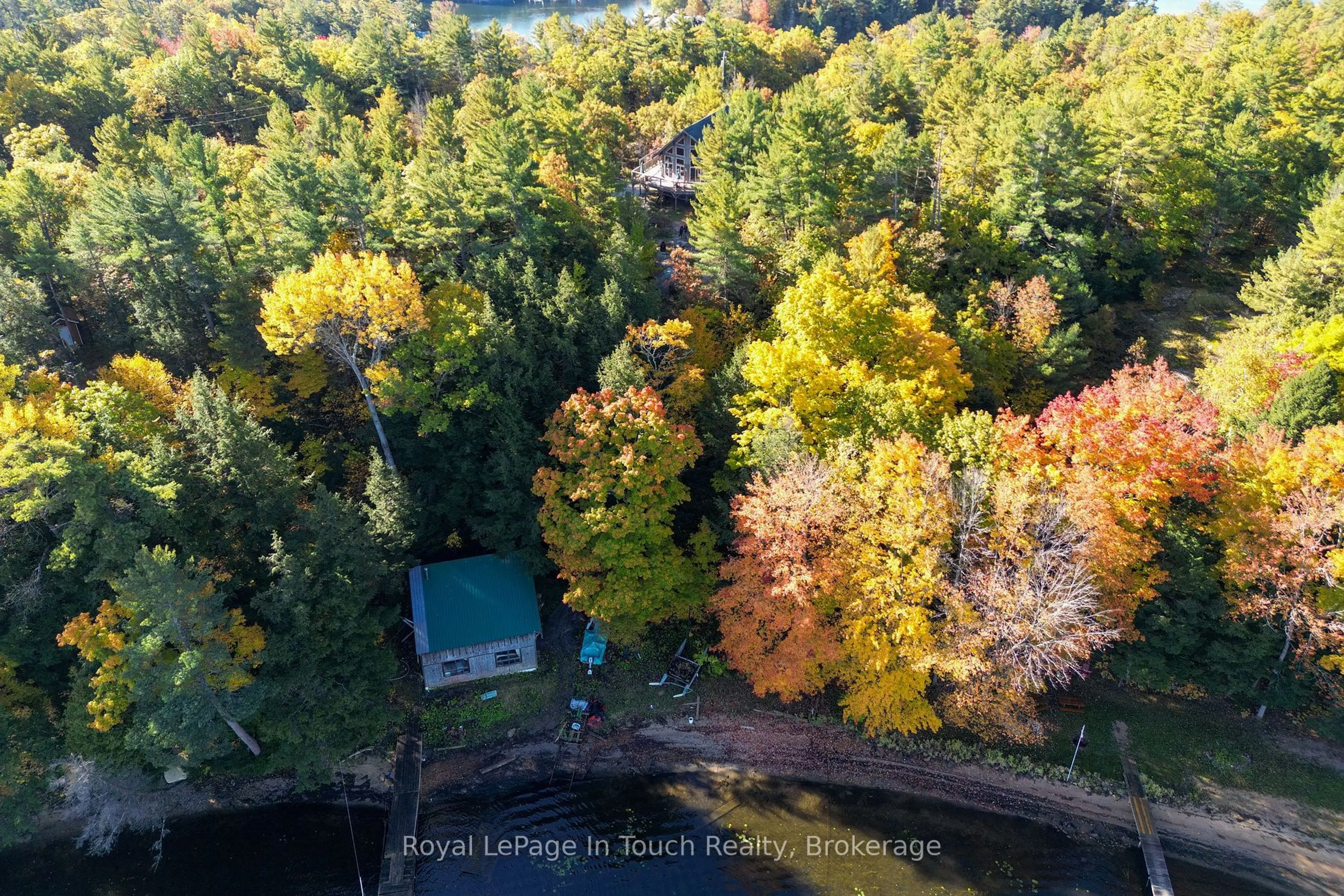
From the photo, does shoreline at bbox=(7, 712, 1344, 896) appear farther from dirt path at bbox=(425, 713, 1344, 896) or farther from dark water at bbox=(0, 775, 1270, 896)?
dark water at bbox=(0, 775, 1270, 896)

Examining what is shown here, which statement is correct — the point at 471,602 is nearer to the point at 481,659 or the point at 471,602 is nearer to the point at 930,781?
the point at 481,659

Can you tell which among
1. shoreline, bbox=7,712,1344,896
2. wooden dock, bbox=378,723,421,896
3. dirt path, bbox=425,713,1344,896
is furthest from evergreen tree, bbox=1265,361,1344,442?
wooden dock, bbox=378,723,421,896

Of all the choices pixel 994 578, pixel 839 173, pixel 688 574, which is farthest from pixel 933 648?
pixel 839 173

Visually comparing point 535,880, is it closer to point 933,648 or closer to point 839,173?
point 933,648

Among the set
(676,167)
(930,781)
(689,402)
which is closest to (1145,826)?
(930,781)

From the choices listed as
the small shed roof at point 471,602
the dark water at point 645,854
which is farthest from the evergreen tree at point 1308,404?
the small shed roof at point 471,602

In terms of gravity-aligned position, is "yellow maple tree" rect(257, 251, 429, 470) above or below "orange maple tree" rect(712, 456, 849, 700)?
above

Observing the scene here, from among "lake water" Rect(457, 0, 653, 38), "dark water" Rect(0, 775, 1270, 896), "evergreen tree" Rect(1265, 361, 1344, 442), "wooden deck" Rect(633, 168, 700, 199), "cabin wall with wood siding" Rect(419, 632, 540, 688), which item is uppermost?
"lake water" Rect(457, 0, 653, 38)
